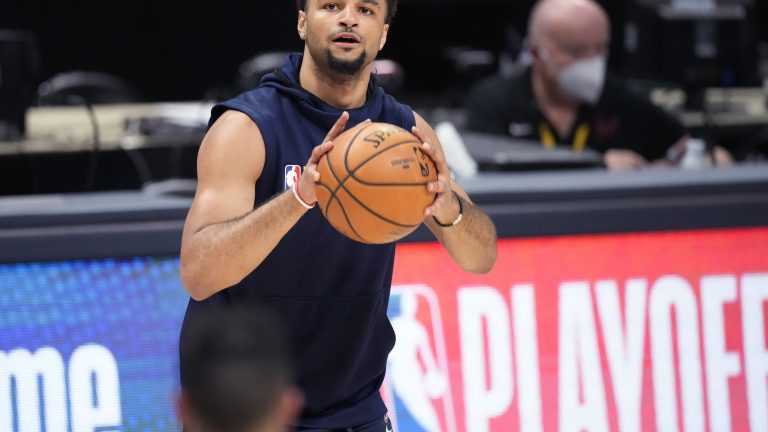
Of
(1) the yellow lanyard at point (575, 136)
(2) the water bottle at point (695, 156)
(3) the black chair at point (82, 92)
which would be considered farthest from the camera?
(3) the black chair at point (82, 92)

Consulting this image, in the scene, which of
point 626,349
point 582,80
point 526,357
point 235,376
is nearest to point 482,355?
point 526,357

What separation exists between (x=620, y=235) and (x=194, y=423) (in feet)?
8.21

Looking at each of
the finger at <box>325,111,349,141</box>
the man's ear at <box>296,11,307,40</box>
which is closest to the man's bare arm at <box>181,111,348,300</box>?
the finger at <box>325,111,349,141</box>

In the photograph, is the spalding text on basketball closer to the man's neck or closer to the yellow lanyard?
the man's neck

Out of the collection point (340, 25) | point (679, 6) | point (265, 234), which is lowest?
point (265, 234)

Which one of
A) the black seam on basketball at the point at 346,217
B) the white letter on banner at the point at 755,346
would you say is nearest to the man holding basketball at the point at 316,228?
the black seam on basketball at the point at 346,217

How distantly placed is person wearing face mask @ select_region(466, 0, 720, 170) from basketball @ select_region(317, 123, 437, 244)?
3.85 metres

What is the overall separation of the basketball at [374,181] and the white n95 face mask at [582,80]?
3962mm

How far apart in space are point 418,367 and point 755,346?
1.17m

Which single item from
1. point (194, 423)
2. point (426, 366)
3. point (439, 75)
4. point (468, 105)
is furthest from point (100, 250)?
point (439, 75)

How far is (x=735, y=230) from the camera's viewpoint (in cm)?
413

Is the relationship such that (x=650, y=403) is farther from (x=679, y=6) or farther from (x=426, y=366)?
(x=679, y=6)

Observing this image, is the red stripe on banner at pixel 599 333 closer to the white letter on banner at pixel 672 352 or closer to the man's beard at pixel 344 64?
the white letter on banner at pixel 672 352

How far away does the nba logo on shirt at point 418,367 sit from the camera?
3.93m
